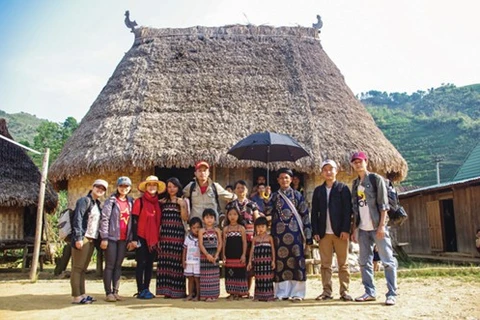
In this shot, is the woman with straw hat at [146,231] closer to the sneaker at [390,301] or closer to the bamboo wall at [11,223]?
the sneaker at [390,301]

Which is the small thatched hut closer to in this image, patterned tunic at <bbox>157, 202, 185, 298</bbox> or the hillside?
patterned tunic at <bbox>157, 202, 185, 298</bbox>

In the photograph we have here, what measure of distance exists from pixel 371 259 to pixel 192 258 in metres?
2.06

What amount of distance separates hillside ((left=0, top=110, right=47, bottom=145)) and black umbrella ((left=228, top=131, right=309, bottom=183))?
36302 millimetres

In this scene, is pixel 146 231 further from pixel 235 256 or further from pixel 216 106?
pixel 216 106

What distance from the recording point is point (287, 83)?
1111 centimetres

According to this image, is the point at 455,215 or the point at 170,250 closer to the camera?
the point at 170,250

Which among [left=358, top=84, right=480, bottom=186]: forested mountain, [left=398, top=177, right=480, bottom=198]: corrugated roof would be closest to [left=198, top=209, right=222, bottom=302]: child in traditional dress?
[left=398, top=177, right=480, bottom=198]: corrugated roof

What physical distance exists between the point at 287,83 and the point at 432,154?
990 inches

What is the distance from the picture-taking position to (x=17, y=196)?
1135 cm

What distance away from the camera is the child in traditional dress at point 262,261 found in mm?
5559

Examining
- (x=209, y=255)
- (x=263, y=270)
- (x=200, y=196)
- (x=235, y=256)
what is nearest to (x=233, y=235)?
(x=235, y=256)

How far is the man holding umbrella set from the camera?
552 centimetres

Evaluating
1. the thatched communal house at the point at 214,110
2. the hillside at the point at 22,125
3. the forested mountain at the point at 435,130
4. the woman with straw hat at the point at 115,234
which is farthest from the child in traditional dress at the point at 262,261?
the hillside at the point at 22,125

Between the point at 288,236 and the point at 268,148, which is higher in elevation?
the point at 268,148
